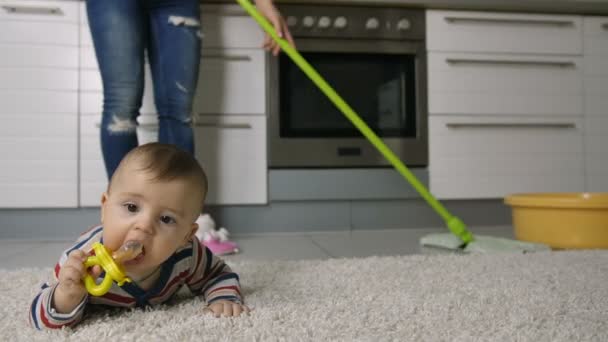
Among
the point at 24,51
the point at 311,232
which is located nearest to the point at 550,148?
the point at 311,232

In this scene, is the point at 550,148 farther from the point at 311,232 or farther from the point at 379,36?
the point at 311,232

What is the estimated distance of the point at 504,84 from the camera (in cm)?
201

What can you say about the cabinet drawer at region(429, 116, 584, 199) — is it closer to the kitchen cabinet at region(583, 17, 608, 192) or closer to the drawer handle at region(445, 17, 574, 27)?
the kitchen cabinet at region(583, 17, 608, 192)

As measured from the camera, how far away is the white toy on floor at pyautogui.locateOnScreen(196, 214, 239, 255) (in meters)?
1.46

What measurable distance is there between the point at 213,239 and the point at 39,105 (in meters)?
0.83

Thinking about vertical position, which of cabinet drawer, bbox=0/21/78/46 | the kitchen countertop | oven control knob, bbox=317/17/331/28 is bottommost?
cabinet drawer, bbox=0/21/78/46

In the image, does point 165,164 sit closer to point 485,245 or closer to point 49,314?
point 49,314

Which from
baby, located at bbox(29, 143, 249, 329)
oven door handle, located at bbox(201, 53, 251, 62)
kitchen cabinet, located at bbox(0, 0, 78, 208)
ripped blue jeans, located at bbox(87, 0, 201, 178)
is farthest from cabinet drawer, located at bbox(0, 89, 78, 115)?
baby, located at bbox(29, 143, 249, 329)

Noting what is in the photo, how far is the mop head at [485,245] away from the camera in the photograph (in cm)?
137

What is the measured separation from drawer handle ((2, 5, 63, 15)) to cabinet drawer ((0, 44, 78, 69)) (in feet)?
0.38

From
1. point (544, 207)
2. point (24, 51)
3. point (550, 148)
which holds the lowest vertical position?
point (544, 207)

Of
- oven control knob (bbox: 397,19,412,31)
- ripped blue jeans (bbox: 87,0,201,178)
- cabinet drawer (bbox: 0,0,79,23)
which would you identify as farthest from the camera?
oven control knob (bbox: 397,19,412,31)

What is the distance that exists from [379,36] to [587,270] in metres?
1.19

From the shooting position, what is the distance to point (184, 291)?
0.89 meters
